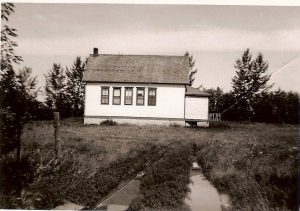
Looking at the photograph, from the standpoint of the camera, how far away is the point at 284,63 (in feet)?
26.7

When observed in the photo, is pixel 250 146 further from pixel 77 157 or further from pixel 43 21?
pixel 43 21

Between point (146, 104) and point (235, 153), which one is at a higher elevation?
point (146, 104)

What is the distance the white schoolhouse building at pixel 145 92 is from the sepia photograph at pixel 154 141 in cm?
635

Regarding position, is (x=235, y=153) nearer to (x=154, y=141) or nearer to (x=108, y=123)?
(x=154, y=141)

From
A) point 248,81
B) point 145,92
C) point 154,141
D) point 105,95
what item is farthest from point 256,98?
point 105,95

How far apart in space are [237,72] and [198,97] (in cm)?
860

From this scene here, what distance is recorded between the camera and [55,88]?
32.9 ft

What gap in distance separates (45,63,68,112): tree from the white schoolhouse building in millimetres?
6911

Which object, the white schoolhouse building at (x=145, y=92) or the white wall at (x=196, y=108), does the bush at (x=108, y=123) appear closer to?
the white schoolhouse building at (x=145, y=92)

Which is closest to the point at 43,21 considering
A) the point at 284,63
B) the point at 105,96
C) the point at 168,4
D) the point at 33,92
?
the point at 33,92

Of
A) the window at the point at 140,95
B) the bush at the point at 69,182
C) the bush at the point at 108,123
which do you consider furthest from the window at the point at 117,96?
the bush at the point at 69,182

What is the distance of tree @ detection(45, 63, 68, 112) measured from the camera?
9227 millimetres

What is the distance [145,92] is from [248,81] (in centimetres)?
819

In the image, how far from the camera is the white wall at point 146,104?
1766 cm
